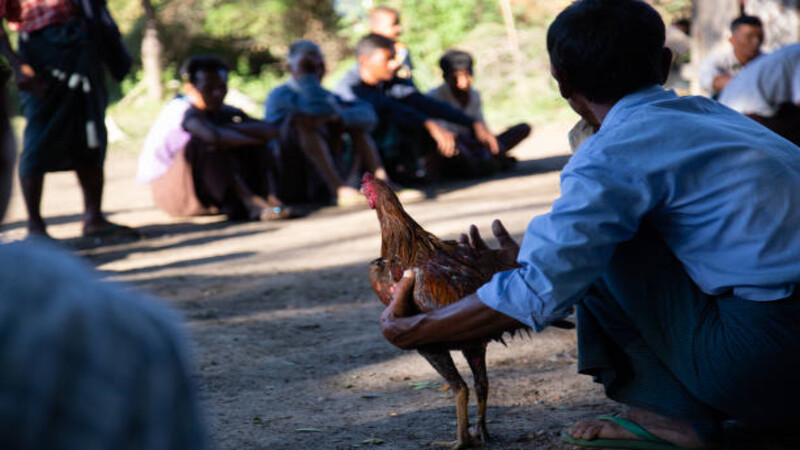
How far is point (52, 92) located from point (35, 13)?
62 cm

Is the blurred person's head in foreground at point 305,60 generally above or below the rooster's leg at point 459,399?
above

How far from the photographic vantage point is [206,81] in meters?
8.38

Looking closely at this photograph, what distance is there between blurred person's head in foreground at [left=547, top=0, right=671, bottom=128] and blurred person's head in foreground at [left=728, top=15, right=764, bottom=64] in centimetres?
700

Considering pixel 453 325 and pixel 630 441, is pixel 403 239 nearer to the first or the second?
pixel 453 325

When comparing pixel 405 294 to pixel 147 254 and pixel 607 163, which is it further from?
pixel 147 254

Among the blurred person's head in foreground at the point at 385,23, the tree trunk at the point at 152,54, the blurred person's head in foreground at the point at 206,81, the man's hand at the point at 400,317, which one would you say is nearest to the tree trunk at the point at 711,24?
the blurred person's head in foreground at the point at 385,23

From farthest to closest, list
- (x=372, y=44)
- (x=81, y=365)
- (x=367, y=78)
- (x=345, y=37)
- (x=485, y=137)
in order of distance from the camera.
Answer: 1. (x=345, y=37)
2. (x=485, y=137)
3. (x=367, y=78)
4. (x=372, y=44)
5. (x=81, y=365)

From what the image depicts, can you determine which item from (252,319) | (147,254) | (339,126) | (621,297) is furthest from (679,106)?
(339,126)

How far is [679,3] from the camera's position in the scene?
19.2m

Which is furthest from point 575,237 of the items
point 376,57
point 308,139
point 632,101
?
point 376,57

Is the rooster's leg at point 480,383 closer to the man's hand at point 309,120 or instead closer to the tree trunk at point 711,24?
the man's hand at point 309,120

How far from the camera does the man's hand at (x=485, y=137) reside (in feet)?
35.5

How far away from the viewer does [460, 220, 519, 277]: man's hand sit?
325 cm

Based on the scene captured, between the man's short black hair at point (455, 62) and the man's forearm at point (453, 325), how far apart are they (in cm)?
871
